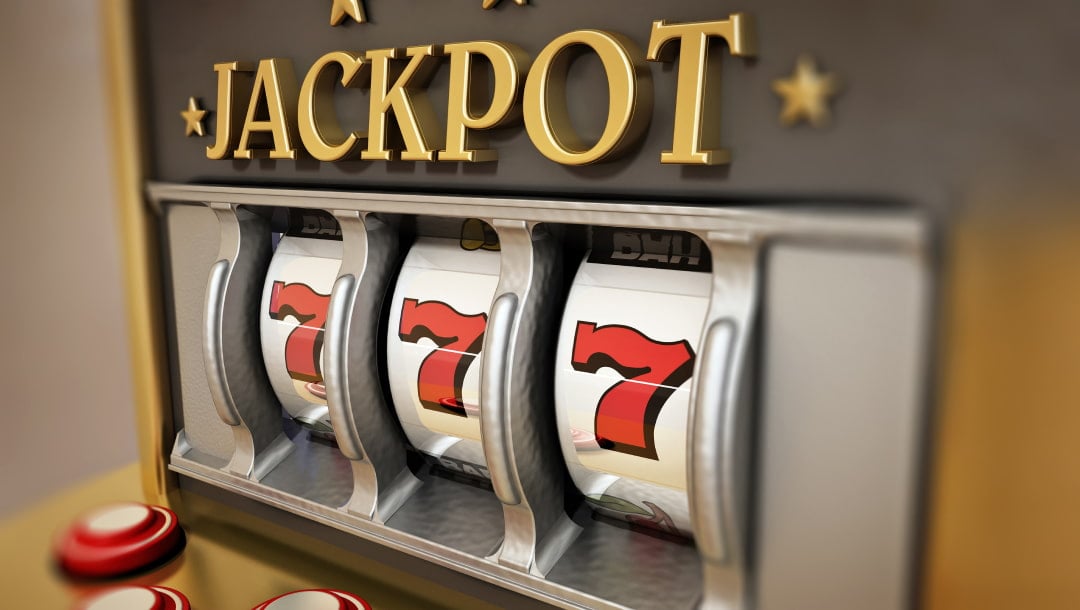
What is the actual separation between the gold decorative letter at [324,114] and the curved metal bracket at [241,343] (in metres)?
→ 0.24

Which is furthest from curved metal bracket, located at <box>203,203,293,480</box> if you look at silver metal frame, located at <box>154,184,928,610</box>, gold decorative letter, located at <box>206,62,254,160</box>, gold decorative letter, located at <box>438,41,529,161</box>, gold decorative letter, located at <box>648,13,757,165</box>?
gold decorative letter, located at <box>648,13,757,165</box>

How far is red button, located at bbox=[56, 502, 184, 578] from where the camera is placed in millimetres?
1277

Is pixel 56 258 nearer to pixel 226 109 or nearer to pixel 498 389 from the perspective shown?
pixel 226 109

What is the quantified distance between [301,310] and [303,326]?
1.1 inches

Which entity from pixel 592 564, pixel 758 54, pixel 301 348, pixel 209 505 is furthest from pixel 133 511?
pixel 758 54

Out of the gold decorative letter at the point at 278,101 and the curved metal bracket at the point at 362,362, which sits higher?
the gold decorative letter at the point at 278,101

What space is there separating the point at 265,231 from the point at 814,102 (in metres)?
0.99

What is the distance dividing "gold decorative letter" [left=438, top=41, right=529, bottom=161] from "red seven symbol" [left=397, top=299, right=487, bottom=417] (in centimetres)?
23

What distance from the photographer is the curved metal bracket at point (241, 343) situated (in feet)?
4.53

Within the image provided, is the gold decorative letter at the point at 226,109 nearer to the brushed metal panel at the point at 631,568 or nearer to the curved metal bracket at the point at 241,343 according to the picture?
the curved metal bracket at the point at 241,343

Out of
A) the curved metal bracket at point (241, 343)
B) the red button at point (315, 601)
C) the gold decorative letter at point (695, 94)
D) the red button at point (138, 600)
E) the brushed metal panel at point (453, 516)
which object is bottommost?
the red button at point (138, 600)

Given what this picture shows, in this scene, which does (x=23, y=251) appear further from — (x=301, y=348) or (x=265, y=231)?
(x=301, y=348)

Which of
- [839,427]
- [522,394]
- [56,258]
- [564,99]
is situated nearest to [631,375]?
[522,394]

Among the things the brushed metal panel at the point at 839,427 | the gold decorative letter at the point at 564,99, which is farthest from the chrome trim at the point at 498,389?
the brushed metal panel at the point at 839,427
